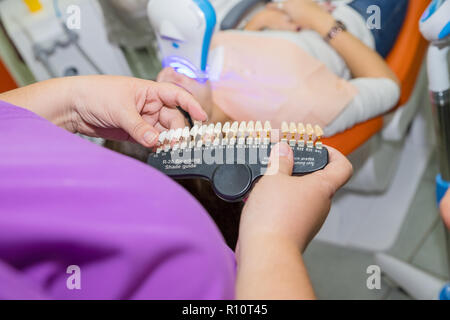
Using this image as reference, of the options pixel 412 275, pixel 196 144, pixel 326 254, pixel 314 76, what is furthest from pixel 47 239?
pixel 412 275

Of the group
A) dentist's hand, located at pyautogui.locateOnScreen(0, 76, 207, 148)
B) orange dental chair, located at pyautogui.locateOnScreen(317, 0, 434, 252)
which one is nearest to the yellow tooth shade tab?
dentist's hand, located at pyautogui.locateOnScreen(0, 76, 207, 148)

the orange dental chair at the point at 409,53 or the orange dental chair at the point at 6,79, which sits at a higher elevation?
the orange dental chair at the point at 409,53

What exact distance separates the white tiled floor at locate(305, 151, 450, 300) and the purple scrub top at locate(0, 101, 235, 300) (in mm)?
563

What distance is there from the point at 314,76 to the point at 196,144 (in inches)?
15.8

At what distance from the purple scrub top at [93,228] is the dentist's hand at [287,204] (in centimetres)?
8

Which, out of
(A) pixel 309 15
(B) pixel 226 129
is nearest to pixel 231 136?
(B) pixel 226 129

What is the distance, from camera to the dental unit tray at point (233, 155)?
1.42 ft

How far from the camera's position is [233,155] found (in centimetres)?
44

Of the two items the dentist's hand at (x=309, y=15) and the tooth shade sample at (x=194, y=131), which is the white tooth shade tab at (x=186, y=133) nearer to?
the tooth shade sample at (x=194, y=131)

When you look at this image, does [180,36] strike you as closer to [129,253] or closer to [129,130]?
[129,130]

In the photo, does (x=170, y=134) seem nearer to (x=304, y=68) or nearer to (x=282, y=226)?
(x=282, y=226)

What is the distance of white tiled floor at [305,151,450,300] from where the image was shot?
33.9 inches

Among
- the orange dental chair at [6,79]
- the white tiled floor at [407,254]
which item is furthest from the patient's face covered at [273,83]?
the orange dental chair at [6,79]

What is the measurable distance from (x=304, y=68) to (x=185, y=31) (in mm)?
252
